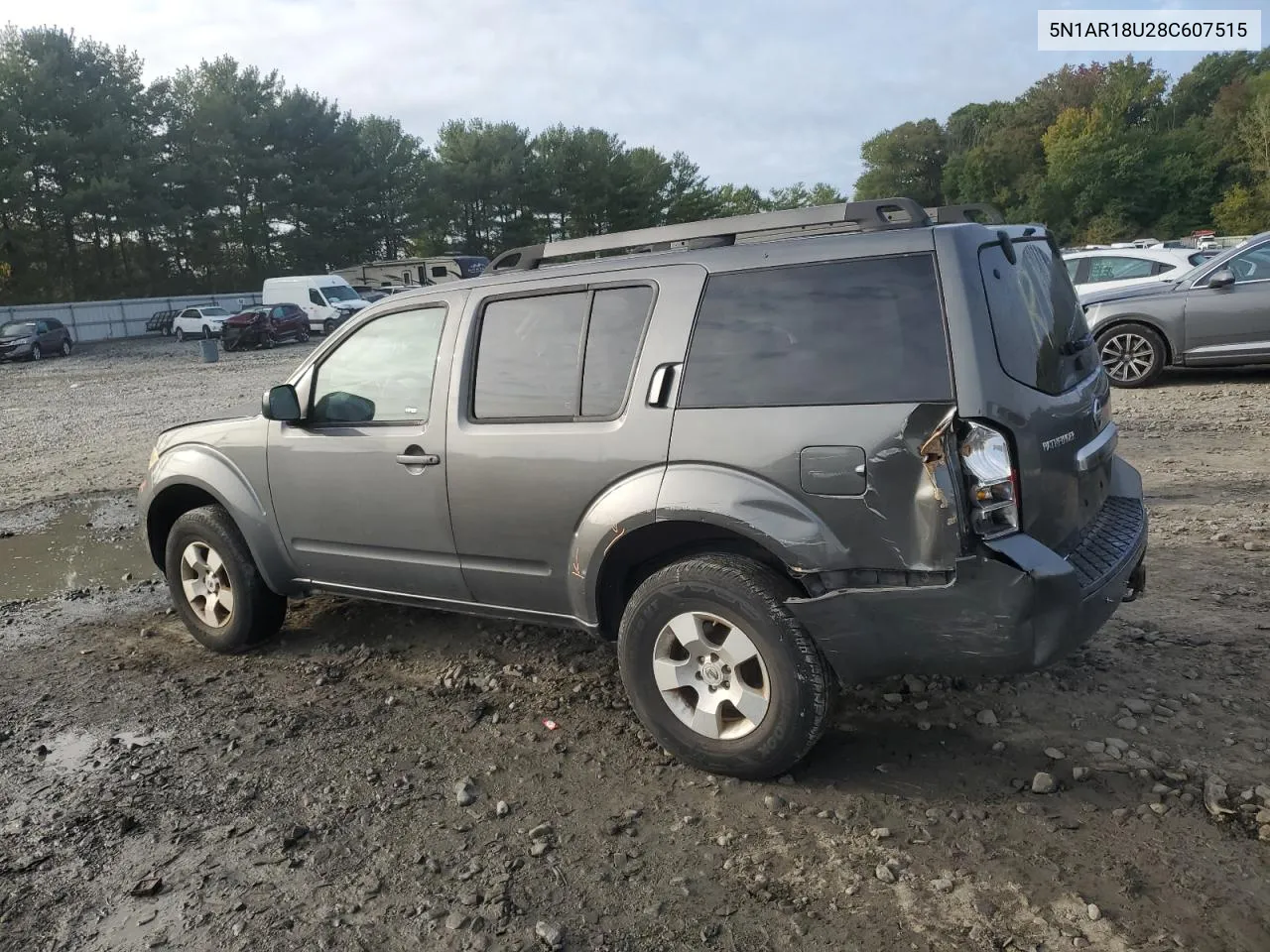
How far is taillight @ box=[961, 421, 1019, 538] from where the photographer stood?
2939mm

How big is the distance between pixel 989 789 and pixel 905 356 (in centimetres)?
148

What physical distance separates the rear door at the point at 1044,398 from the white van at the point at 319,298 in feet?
104

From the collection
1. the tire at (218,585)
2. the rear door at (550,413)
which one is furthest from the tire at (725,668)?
the tire at (218,585)

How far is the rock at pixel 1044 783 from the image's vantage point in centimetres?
319

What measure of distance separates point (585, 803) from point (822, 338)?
1775mm

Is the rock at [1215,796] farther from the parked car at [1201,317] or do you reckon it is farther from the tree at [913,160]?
the tree at [913,160]

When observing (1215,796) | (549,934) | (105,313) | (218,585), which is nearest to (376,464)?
(218,585)

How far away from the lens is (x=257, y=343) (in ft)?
97.7

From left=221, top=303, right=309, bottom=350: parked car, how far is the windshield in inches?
143

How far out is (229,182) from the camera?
5306cm

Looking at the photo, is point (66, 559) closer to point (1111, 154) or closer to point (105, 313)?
point (105, 313)

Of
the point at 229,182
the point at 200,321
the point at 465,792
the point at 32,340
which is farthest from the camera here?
the point at 229,182

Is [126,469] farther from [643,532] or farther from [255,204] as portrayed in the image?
[255,204]

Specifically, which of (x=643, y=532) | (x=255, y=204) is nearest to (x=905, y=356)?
(x=643, y=532)
